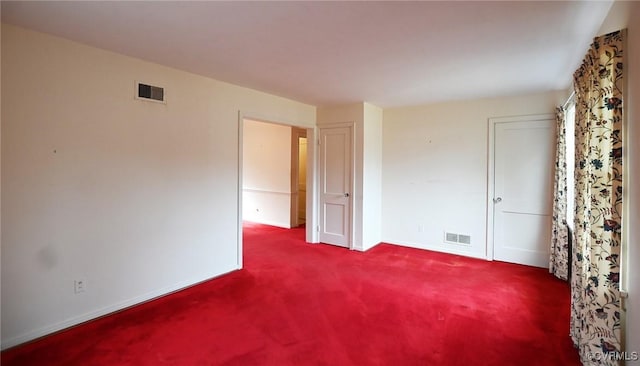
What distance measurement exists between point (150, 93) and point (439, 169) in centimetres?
398

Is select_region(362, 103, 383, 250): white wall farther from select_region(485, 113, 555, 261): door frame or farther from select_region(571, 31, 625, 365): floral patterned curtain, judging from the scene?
select_region(571, 31, 625, 365): floral patterned curtain

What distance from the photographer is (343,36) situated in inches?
91.9

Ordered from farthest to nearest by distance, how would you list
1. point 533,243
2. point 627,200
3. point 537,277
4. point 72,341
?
point 533,243 → point 537,277 → point 72,341 → point 627,200

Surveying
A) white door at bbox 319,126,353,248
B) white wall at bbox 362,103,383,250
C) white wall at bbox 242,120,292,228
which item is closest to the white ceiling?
white wall at bbox 362,103,383,250

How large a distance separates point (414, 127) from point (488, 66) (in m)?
1.91

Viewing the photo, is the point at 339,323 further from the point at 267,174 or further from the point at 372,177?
the point at 267,174

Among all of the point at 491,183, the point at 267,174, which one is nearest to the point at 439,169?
the point at 491,183

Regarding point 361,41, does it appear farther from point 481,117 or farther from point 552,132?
point 552,132

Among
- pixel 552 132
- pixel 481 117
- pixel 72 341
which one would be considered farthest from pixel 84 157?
pixel 552 132

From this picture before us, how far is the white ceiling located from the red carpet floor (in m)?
2.32

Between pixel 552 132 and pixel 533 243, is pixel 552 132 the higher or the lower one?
the higher one

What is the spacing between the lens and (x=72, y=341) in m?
2.30

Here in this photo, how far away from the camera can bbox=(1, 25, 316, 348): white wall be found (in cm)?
224

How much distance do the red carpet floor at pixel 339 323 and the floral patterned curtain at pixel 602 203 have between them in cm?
48
